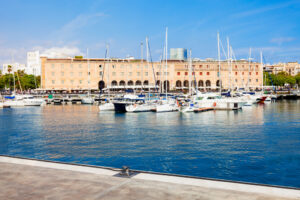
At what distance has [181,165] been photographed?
1517 centimetres

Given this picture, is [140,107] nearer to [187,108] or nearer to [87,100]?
[187,108]

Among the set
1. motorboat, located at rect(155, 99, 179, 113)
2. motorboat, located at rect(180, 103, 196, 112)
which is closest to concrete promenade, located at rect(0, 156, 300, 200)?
motorboat, located at rect(155, 99, 179, 113)

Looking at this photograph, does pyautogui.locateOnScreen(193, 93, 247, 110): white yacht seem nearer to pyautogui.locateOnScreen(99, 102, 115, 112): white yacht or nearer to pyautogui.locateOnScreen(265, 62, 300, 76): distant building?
pyautogui.locateOnScreen(99, 102, 115, 112): white yacht

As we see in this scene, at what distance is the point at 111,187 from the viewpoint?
7.36 m

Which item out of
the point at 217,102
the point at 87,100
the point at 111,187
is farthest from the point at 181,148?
the point at 87,100

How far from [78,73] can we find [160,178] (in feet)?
295

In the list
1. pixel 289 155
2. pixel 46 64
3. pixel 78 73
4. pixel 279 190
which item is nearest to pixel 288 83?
pixel 78 73

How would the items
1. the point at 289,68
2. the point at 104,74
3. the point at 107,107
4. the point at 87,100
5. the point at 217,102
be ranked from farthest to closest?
the point at 289,68 → the point at 104,74 → the point at 87,100 → the point at 217,102 → the point at 107,107

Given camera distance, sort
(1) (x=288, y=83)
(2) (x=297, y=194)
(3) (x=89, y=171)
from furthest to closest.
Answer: (1) (x=288, y=83) → (3) (x=89, y=171) → (2) (x=297, y=194)

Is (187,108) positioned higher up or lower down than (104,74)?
lower down

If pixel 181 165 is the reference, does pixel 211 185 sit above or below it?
above

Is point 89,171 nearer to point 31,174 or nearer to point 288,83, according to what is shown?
point 31,174

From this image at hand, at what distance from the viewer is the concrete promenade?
6.85 m

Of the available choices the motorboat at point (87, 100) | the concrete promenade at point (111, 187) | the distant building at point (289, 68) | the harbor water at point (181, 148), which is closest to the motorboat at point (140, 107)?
the harbor water at point (181, 148)
